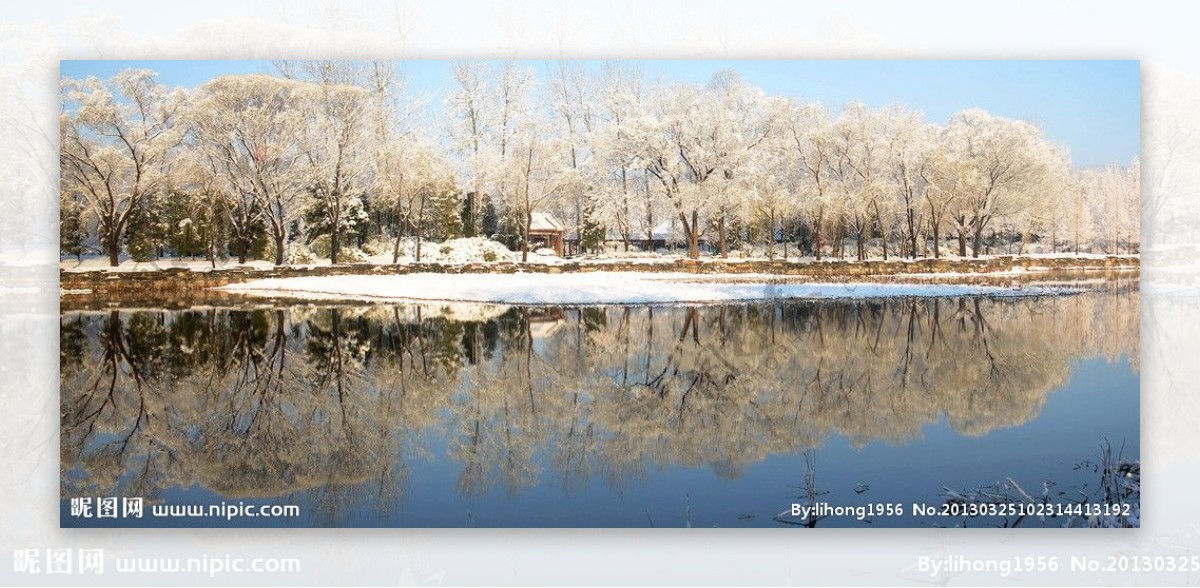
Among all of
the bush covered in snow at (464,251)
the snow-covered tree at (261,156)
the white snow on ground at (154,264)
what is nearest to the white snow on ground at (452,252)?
the bush covered in snow at (464,251)

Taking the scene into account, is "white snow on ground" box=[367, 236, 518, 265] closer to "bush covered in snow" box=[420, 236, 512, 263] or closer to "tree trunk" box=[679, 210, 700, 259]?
"bush covered in snow" box=[420, 236, 512, 263]

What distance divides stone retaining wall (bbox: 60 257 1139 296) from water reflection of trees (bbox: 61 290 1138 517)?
27cm

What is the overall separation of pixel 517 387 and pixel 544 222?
2017 mm

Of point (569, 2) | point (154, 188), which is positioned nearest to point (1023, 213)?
point (569, 2)

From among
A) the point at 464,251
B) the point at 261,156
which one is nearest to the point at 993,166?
the point at 464,251

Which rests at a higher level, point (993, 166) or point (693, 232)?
point (993, 166)

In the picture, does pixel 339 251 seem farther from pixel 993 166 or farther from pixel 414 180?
pixel 993 166

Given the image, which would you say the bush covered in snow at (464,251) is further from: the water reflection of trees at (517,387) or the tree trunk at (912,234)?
the tree trunk at (912,234)

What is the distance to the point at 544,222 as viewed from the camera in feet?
24.2

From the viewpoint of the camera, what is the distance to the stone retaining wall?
6211 mm

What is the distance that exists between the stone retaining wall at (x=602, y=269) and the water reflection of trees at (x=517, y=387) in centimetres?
27

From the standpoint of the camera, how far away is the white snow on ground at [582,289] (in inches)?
283

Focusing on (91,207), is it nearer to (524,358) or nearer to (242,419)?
(242,419)

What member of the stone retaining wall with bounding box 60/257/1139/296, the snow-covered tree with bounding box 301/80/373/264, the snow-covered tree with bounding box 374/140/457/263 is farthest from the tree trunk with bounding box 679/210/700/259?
the snow-covered tree with bounding box 301/80/373/264
